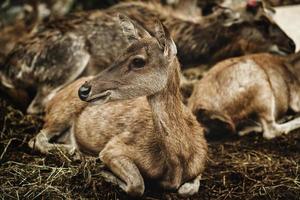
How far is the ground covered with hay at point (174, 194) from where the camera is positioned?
5562 millimetres

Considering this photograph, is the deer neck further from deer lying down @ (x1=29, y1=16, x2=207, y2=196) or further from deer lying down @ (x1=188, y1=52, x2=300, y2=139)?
deer lying down @ (x1=188, y1=52, x2=300, y2=139)

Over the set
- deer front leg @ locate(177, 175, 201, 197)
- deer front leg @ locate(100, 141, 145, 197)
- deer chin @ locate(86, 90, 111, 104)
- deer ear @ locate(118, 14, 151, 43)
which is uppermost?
deer ear @ locate(118, 14, 151, 43)

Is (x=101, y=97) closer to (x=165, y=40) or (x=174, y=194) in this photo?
(x=165, y=40)

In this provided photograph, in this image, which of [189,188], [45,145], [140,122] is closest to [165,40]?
[140,122]

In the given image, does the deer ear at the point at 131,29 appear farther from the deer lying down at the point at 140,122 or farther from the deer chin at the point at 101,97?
the deer chin at the point at 101,97

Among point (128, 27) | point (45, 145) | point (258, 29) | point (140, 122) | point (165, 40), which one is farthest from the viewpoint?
point (258, 29)

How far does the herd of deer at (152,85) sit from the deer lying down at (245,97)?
0.03 ft

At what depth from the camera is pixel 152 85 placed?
5.14 metres

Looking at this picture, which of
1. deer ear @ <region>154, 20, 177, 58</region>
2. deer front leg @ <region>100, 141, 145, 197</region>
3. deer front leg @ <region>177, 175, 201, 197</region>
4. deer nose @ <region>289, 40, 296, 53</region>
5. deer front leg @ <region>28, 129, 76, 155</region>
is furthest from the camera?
deer nose @ <region>289, 40, 296, 53</region>

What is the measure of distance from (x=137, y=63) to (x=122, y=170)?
0.90 meters

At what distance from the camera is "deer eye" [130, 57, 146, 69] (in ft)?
16.8

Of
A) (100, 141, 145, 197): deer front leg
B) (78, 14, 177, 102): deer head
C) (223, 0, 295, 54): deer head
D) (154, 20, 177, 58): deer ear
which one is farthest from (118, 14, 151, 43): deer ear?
(223, 0, 295, 54): deer head

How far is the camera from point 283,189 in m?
5.78

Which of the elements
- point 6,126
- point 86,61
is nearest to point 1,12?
point 86,61
